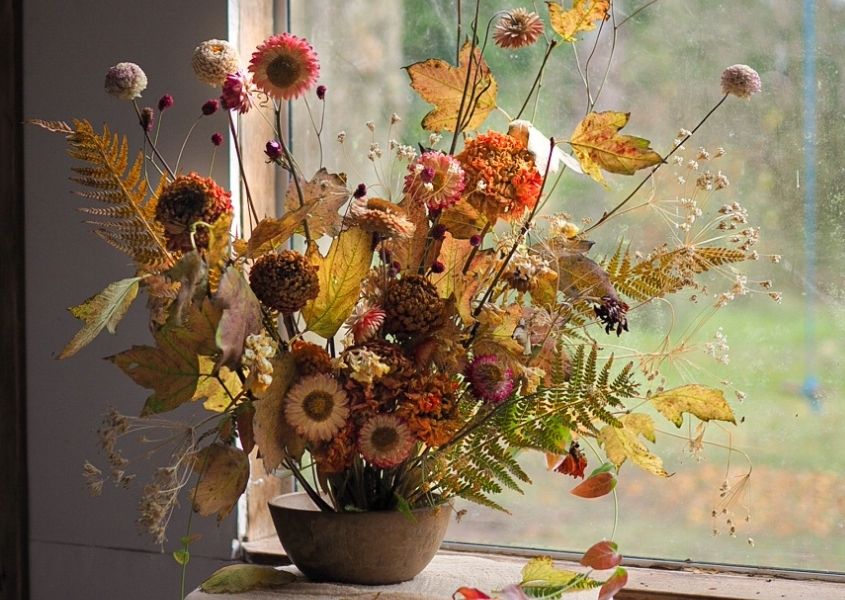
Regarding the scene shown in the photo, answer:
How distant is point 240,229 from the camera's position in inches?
60.5

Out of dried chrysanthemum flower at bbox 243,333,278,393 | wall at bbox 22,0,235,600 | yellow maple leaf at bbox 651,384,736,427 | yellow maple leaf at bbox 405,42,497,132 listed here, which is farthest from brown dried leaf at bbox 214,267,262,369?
wall at bbox 22,0,235,600

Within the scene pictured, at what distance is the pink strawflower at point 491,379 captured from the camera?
106cm

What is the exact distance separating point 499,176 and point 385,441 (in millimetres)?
297

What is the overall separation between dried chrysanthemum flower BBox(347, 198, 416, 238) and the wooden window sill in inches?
17.4

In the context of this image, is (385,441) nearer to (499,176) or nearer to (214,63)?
(499,176)

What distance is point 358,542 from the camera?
42.3 inches

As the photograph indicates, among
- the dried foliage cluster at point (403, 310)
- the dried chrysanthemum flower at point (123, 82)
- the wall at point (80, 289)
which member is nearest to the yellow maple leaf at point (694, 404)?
the dried foliage cluster at point (403, 310)

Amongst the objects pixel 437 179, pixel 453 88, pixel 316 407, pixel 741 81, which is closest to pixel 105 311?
pixel 316 407

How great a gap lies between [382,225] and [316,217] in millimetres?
108

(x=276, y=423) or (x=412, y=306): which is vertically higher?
(x=412, y=306)

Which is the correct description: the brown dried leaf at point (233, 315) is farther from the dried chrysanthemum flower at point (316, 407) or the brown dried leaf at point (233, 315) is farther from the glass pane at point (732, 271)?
the glass pane at point (732, 271)

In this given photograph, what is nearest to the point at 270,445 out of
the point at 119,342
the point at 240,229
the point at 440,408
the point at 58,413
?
the point at 440,408

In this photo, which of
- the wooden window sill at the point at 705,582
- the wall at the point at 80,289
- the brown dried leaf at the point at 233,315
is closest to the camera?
the brown dried leaf at the point at 233,315

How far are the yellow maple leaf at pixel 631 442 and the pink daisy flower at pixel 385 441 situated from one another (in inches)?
9.1
